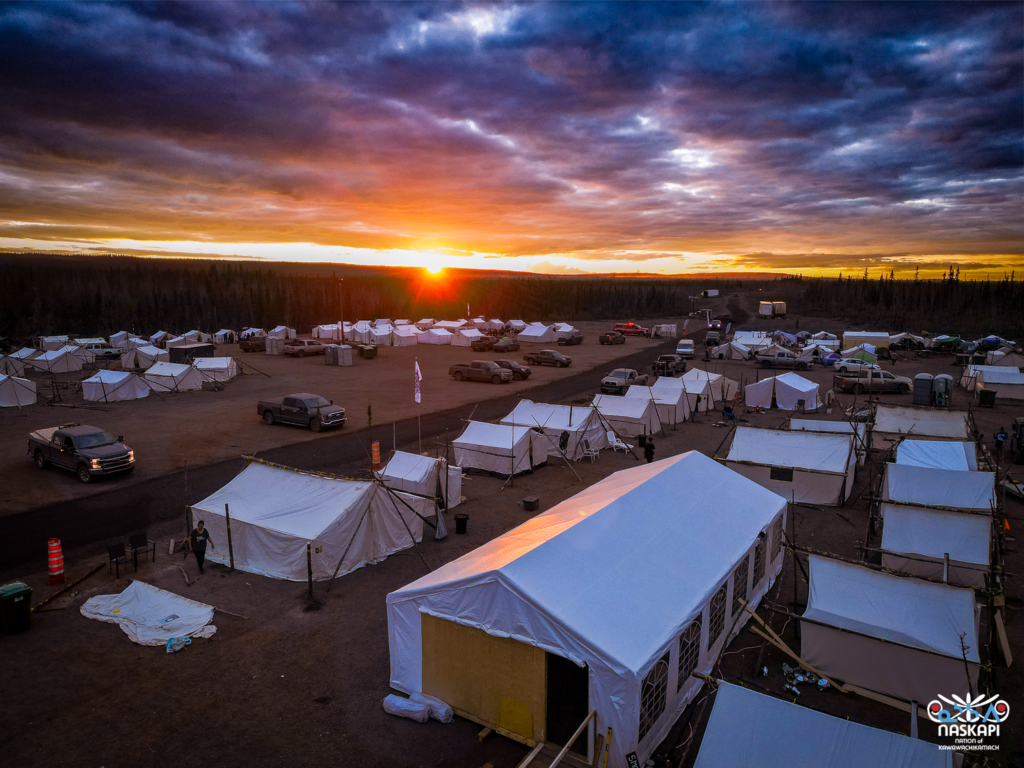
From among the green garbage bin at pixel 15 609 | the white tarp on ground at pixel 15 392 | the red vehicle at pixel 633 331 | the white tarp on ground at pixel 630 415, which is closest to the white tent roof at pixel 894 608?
the green garbage bin at pixel 15 609

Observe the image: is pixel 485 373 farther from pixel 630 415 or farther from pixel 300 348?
pixel 300 348

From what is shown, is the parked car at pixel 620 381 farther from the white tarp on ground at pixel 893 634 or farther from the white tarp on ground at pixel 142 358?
the white tarp on ground at pixel 142 358

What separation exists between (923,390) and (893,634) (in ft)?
95.8

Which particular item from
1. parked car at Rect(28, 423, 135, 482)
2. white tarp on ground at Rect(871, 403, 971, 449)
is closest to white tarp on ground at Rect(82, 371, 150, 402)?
parked car at Rect(28, 423, 135, 482)

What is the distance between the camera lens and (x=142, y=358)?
A: 4516 centimetres

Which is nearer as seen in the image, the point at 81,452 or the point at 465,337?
the point at 81,452

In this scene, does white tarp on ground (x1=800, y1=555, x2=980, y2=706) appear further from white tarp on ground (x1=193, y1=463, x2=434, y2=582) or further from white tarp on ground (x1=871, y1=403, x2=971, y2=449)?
white tarp on ground (x1=871, y1=403, x2=971, y2=449)

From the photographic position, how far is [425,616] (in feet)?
28.6

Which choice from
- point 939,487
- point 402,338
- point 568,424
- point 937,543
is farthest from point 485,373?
point 937,543

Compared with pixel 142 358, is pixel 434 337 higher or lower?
higher

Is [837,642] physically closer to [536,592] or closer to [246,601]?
[536,592]

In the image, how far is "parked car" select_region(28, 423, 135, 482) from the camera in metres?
19.2

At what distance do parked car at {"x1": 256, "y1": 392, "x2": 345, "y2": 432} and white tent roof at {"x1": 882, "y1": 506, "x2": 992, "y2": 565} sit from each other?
21.7m

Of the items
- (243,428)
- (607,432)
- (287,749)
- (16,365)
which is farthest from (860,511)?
(16,365)
